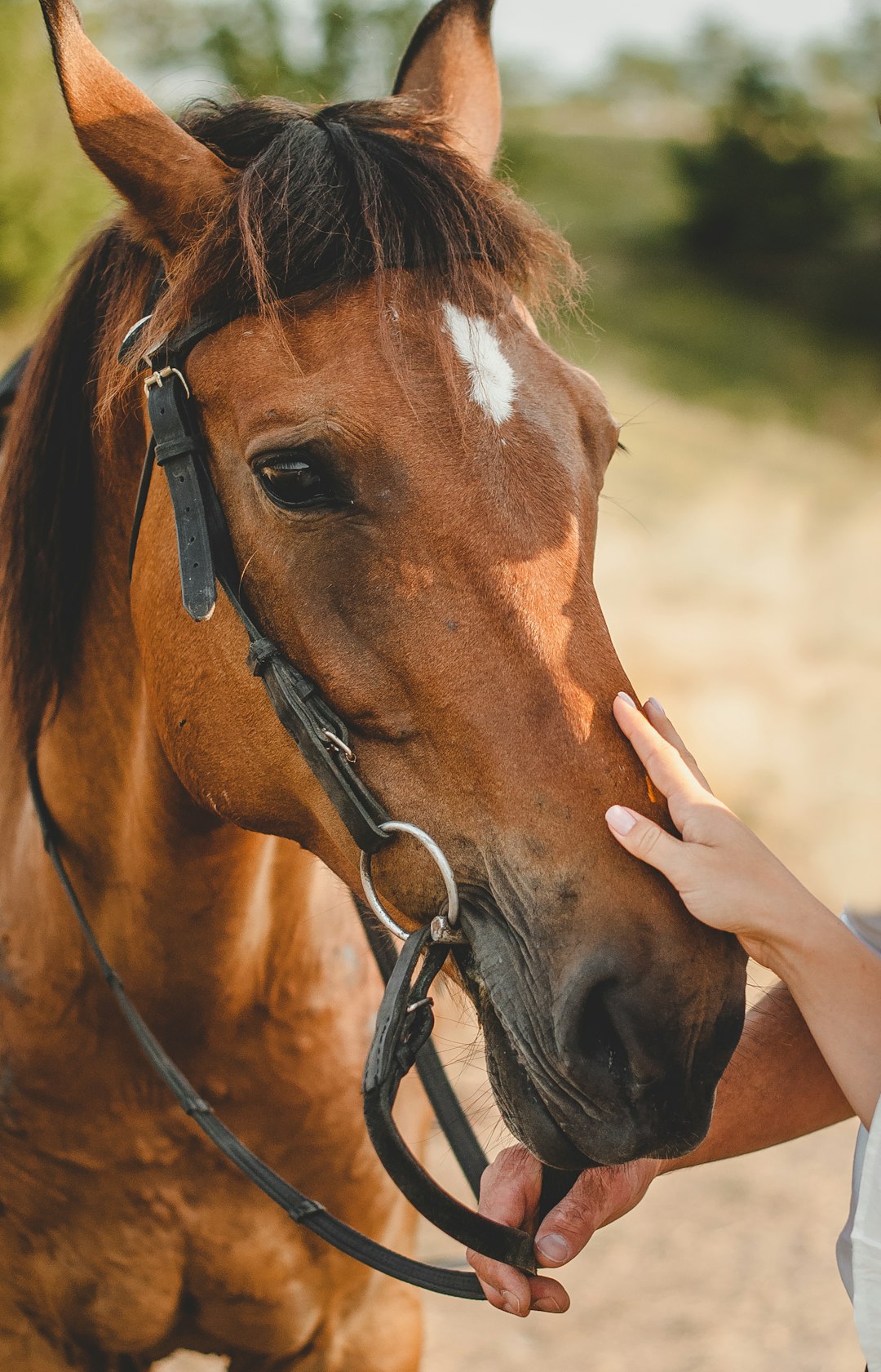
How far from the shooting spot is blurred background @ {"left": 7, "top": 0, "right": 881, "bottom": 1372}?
3.82 m

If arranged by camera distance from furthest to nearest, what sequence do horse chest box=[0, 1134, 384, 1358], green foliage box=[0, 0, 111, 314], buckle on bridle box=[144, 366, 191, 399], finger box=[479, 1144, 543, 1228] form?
green foliage box=[0, 0, 111, 314], horse chest box=[0, 1134, 384, 1358], buckle on bridle box=[144, 366, 191, 399], finger box=[479, 1144, 543, 1228]

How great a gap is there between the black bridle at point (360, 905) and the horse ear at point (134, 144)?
0.16 meters

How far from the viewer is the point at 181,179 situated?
167cm

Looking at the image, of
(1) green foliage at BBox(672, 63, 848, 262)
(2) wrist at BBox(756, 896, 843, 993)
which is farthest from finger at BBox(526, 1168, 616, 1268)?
(1) green foliage at BBox(672, 63, 848, 262)

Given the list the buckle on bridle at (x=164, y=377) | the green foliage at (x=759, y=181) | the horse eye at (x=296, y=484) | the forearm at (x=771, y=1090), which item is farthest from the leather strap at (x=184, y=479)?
the green foliage at (x=759, y=181)

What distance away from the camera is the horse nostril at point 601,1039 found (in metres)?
1.29

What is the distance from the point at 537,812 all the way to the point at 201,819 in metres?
0.73

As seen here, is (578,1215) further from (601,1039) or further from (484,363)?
(484,363)

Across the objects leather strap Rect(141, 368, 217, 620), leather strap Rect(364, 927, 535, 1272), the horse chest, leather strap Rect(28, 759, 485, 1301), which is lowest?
the horse chest

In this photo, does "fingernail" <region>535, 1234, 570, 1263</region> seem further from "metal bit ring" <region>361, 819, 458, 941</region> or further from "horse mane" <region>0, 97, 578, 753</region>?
"horse mane" <region>0, 97, 578, 753</region>

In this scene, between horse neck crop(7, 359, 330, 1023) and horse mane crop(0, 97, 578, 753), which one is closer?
horse mane crop(0, 97, 578, 753)

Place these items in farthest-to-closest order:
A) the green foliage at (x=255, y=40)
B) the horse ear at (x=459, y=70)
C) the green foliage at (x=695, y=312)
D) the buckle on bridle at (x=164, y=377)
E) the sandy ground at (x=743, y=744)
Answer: the green foliage at (x=695, y=312) → the green foliage at (x=255, y=40) → the sandy ground at (x=743, y=744) → the horse ear at (x=459, y=70) → the buckle on bridle at (x=164, y=377)

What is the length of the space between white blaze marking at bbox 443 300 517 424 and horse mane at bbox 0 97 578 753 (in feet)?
0.12

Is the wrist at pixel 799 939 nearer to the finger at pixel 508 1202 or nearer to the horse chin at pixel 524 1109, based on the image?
the horse chin at pixel 524 1109
